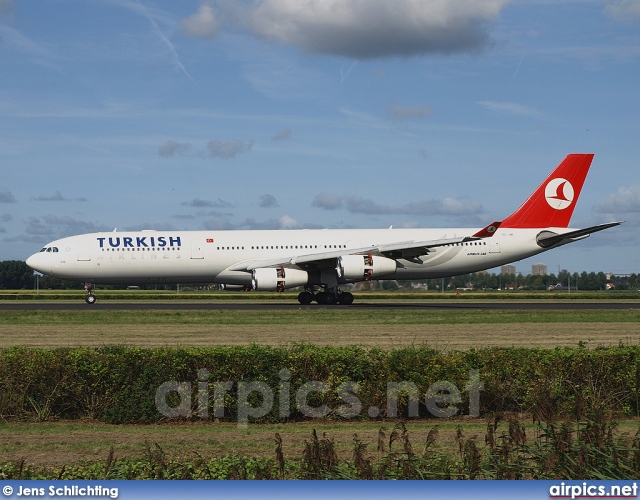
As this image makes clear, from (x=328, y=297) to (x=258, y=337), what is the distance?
21.1 meters

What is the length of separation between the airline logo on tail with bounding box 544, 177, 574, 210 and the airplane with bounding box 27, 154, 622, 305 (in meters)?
0.06

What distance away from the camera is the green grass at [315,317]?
1298 inches

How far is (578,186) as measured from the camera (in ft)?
169

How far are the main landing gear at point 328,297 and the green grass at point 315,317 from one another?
655 centimetres

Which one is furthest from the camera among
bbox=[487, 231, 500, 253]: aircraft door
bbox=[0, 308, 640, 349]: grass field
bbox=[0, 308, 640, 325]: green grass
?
bbox=[487, 231, 500, 253]: aircraft door

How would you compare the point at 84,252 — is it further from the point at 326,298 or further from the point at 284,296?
the point at 284,296

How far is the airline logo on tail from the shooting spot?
50438 millimetres

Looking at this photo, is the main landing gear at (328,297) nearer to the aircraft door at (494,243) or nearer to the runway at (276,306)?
the runway at (276,306)

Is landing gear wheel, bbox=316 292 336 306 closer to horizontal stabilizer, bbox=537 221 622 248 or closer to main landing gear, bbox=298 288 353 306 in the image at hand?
main landing gear, bbox=298 288 353 306

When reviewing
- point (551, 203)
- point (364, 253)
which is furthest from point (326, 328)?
point (551, 203)

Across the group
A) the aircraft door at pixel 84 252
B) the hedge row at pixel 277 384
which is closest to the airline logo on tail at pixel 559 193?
the aircraft door at pixel 84 252

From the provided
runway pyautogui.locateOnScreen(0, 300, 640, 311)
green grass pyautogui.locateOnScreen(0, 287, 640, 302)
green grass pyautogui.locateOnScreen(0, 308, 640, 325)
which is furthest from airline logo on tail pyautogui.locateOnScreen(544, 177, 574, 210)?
green grass pyautogui.locateOnScreen(0, 287, 640, 302)

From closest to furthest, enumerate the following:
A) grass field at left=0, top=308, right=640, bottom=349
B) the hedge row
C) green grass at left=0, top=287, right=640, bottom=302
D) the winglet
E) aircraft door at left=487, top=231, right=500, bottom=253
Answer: the hedge row, grass field at left=0, top=308, right=640, bottom=349, the winglet, aircraft door at left=487, top=231, right=500, bottom=253, green grass at left=0, top=287, right=640, bottom=302

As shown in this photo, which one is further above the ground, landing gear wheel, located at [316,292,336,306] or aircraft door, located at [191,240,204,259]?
aircraft door, located at [191,240,204,259]
